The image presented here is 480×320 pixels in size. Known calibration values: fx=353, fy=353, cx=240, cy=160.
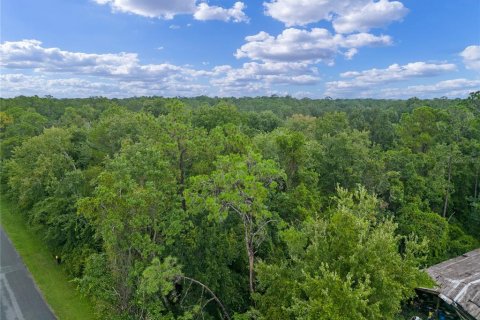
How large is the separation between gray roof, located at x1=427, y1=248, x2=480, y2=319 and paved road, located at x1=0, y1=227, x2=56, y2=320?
22.5m

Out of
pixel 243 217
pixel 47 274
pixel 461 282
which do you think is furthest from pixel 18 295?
pixel 461 282

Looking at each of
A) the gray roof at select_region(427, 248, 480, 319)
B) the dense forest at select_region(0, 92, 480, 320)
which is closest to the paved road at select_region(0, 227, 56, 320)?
the dense forest at select_region(0, 92, 480, 320)

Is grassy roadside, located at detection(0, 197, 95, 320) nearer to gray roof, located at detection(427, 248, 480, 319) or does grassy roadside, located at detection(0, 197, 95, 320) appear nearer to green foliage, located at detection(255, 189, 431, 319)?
green foliage, located at detection(255, 189, 431, 319)

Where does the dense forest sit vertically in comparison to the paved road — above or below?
above

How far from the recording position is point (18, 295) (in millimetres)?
22891

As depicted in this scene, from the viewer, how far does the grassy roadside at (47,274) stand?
848 inches

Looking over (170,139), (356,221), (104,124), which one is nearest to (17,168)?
(104,124)

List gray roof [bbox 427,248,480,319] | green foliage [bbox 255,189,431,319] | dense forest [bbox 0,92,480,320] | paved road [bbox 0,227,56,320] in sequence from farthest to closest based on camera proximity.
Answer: paved road [bbox 0,227,56,320]
gray roof [bbox 427,248,480,319]
dense forest [bbox 0,92,480,320]
green foliage [bbox 255,189,431,319]

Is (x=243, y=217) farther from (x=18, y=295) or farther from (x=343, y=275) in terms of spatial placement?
(x=18, y=295)

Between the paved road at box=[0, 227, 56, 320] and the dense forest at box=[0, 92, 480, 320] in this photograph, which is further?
the paved road at box=[0, 227, 56, 320]

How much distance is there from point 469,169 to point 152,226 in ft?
99.9

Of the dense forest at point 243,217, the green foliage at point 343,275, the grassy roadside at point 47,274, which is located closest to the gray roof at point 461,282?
the dense forest at point 243,217

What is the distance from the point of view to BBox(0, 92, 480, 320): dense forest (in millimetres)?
12258

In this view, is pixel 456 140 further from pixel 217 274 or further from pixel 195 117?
pixel 217 274
